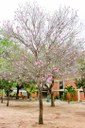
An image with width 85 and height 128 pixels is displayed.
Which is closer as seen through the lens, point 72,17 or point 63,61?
point 63,61

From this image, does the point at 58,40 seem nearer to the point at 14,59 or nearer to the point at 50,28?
the point at 50,28

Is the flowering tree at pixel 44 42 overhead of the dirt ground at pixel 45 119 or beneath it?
overhead

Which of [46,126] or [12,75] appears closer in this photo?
[46,126]

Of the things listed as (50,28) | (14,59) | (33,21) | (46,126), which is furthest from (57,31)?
(46,126)

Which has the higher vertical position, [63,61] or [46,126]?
[63,61]

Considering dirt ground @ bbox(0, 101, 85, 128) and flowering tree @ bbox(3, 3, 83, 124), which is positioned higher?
flowering tree @ bbox(3, 3, 83, 124)

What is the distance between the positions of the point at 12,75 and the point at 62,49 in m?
4.05

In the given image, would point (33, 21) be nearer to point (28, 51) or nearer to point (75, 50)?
point (28, 51)

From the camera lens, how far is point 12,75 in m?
22.2

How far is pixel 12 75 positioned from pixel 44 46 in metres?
3.16

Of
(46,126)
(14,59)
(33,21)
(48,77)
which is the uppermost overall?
(33,21)

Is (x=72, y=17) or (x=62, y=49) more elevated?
(x=72, y=17)

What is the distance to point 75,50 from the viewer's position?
72.1ft

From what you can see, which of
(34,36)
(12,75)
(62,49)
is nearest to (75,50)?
(62,49)
